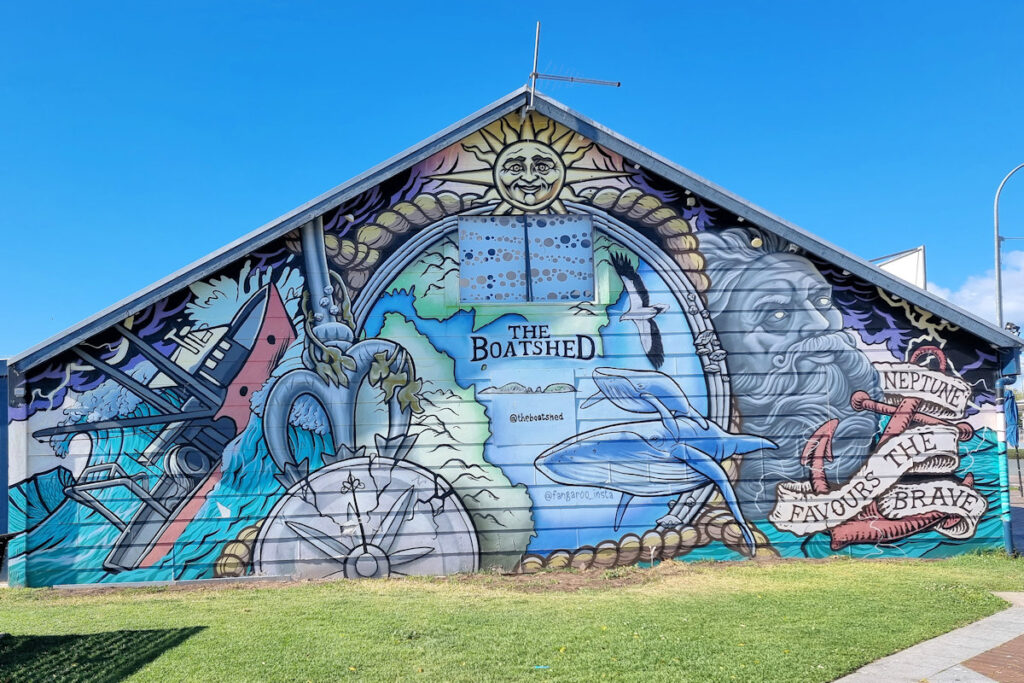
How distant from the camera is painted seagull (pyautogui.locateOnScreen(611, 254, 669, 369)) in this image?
11.3 meters

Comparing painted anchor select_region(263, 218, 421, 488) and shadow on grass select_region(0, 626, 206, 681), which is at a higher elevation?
painted anchor select_region(263, 218, 421, 488)

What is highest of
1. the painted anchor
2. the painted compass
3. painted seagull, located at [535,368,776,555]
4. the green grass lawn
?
the painted anchor

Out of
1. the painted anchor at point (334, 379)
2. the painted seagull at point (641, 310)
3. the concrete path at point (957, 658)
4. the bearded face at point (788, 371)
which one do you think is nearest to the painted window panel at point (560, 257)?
the painted seagull at point (641, 310)

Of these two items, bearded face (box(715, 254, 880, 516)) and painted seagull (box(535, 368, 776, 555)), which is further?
bearded face (box(715, 254, 880, 516))

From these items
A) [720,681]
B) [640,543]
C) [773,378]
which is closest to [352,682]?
[720,681]

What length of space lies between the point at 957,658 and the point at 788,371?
5.22m

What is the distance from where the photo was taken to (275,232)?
10.8 m

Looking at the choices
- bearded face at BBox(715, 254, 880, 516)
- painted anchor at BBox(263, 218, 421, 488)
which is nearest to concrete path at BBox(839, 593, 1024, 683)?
bearded face at BBox(715, 254, 880, 516)

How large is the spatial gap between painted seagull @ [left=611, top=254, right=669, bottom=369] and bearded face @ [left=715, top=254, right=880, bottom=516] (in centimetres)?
95

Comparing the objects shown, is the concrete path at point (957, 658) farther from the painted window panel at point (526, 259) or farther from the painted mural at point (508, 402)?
the painted window panel at point (526, 259)

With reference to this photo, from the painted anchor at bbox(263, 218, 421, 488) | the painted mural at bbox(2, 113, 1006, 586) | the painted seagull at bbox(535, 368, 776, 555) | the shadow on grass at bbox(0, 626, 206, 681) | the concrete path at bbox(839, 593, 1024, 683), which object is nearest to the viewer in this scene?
the concrete path at bbox(839, 593, 1024, 683)

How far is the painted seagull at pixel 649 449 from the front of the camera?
11031 millimetres

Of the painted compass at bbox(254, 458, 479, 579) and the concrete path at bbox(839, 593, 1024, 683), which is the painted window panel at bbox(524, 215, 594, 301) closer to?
the painted compass at bbox(254, 458, 479, 579)

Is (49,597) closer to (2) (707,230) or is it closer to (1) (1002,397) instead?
(2) (707,230)
